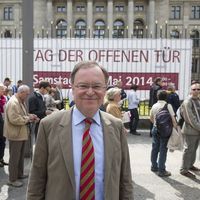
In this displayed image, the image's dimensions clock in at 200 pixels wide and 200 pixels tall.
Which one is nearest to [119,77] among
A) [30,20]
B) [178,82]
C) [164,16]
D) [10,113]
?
[178,82]

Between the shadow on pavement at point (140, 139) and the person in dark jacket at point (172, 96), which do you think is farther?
the person in dark jacket at point (172, 96)

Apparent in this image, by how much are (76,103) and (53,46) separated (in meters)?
11.3

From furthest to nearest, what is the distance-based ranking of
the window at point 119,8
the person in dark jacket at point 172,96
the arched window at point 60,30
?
the window at point 119,8
the arched window at point 60,30
the person in dark jacket at point 172,96

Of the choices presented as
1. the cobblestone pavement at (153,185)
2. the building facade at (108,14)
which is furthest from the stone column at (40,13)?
the cobblestone pavement at (153,185)

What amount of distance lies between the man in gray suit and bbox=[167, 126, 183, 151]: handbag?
3.77m

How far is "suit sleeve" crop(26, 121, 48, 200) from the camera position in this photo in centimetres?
214

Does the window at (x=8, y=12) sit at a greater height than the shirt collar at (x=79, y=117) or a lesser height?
greater

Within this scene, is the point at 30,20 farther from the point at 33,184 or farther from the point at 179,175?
the point at 33,184

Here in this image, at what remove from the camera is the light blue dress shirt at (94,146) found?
6.82 ft

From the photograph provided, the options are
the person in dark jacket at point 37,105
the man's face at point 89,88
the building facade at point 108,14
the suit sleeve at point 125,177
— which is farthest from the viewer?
the building facade at point 108,14

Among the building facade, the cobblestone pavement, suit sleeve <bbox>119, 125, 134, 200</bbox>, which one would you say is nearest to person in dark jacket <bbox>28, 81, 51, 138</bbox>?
the cobblestone pavement

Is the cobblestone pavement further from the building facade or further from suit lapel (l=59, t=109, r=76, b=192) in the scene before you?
the building facade

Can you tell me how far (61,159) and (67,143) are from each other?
0.10 m

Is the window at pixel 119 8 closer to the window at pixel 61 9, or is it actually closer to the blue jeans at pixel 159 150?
the window at pixel 61 9
